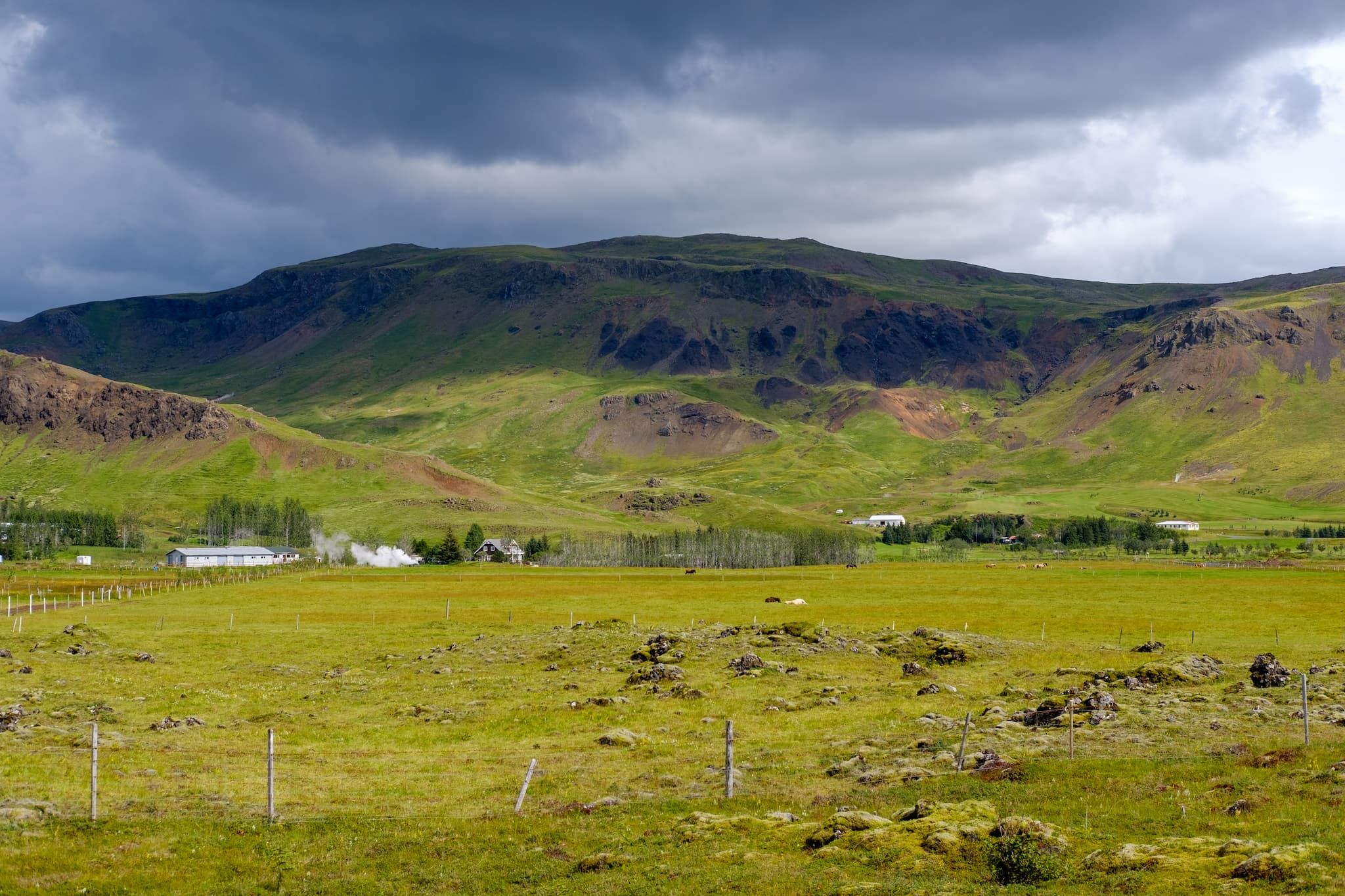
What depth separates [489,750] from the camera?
133 ft

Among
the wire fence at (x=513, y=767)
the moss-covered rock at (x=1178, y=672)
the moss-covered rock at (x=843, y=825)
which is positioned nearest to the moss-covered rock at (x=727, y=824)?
the moss-covered rock at (x=843, y=825)

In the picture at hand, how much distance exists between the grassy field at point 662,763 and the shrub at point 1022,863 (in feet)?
0.42

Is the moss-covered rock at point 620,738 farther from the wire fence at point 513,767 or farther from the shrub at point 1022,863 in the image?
the shrub at point 1022,863

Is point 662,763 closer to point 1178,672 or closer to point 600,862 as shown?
point 600,862

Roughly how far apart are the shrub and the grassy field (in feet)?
0.42

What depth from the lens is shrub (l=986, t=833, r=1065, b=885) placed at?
871 inches

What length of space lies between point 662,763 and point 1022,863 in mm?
16689

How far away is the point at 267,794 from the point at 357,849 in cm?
695

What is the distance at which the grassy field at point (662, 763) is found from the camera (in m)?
24.1

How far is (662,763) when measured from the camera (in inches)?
1457

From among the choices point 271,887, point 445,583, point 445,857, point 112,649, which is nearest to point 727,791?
point 445,857

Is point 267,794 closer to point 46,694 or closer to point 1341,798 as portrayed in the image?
point 46,694

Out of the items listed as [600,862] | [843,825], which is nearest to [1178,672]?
[843,825]

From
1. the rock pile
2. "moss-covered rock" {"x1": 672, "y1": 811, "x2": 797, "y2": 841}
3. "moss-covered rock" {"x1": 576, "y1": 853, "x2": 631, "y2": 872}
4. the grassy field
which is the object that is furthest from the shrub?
the rock pile
